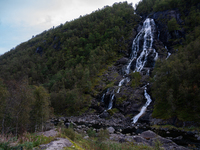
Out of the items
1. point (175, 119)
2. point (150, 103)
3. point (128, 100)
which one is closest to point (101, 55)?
point (128, 100)

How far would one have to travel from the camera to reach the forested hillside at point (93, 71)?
28541 millimetres

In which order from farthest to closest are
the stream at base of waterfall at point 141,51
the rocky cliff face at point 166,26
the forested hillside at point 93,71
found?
the rocky cliff face at point 166,26, the stream at base of waterfall at point 141,51, the forested hillside at point 93,71

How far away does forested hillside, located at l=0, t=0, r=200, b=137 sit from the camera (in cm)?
2854

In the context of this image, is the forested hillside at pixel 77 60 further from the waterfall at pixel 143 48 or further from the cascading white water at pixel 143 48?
the waterfall at pixel 143 48

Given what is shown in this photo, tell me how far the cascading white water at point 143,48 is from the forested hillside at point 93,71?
7991 mm

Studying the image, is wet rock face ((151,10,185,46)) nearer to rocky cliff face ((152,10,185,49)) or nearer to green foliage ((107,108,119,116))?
rocky cliff face ((152,10,185,49))

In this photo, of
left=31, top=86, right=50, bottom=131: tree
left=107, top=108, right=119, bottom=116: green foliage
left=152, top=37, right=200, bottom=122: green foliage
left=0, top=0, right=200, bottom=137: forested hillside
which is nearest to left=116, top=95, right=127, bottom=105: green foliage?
left=107, top=108, right=119, bottom=116: green foliage

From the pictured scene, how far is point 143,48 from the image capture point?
88.8 meters

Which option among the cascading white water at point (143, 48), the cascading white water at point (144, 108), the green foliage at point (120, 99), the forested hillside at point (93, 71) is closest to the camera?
the forested hillside at point (93, 71)

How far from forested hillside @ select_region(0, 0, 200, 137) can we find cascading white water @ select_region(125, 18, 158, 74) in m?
7.99

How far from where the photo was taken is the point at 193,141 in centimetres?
2398

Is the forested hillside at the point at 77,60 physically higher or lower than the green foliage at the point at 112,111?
higher

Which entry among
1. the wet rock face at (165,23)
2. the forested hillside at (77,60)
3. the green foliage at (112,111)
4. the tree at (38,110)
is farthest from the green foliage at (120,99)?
the wet rock face at (165,23)

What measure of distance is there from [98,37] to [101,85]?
7211cm
